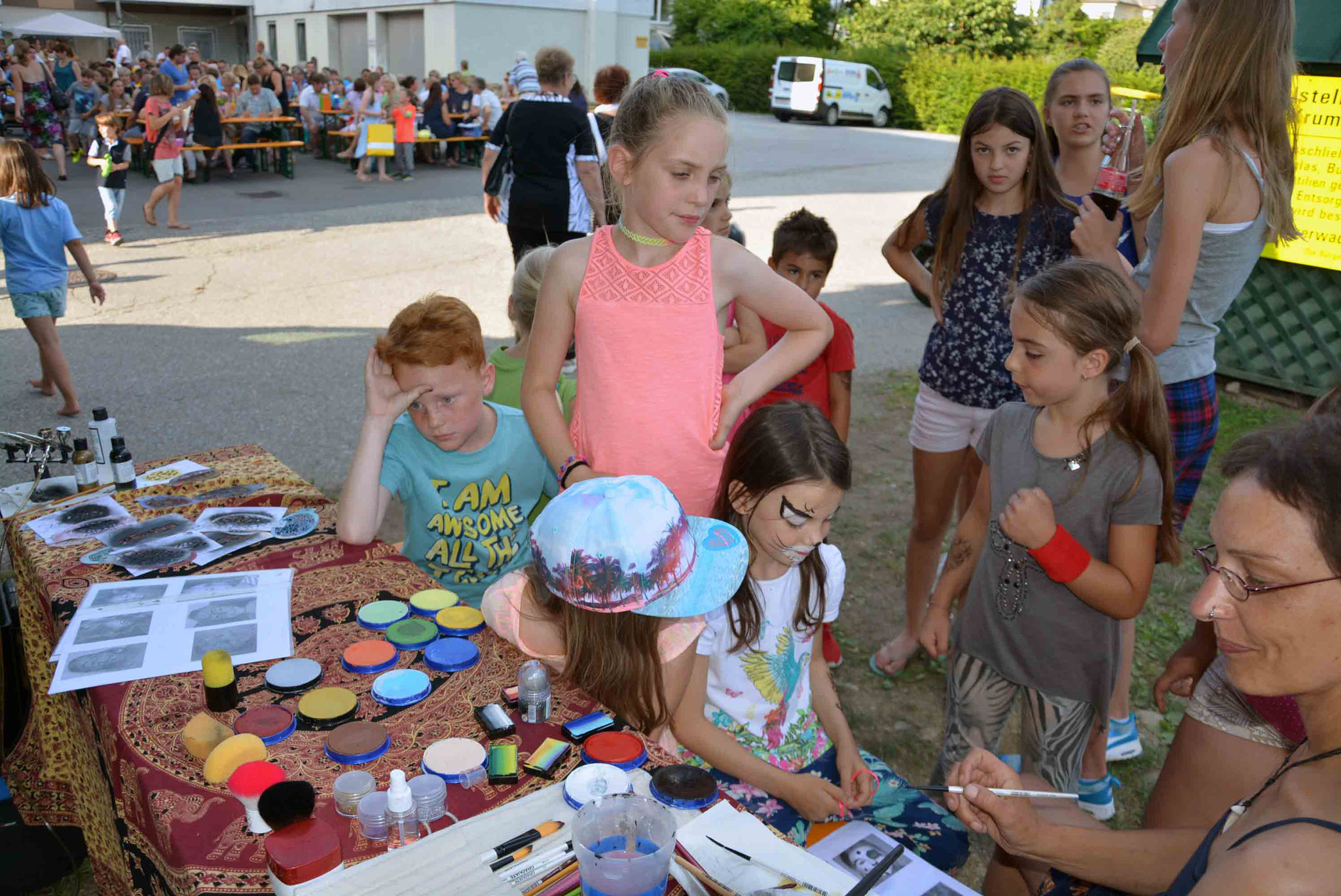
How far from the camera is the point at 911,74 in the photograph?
28562 mm

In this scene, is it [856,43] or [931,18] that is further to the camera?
[856,43]

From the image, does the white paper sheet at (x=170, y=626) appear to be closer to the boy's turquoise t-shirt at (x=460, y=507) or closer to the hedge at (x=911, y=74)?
the boy's turquoise t-shirt at (x=460, y=507)

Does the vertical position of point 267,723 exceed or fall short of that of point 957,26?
it falls short

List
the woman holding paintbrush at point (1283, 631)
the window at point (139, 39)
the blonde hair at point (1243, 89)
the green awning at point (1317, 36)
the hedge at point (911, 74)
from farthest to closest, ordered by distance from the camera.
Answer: the window at point (139, 39) → the hedge at point (911, 74) → the green awning at point (1317, 36) → the blonde hair at point (1243, 89) → the woman holding paintbrush at point (1283, 631)

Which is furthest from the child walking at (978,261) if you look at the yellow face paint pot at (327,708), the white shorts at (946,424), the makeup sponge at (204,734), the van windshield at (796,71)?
the van windshield at (796,71)

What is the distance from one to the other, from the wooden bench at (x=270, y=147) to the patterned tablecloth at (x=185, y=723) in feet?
42.8

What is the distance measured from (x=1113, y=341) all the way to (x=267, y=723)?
6.78 ft

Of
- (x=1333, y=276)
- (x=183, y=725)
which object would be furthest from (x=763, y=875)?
(x=1333, y=276)

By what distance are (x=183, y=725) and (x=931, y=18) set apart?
3718 cm

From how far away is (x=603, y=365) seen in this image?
2.29 meters

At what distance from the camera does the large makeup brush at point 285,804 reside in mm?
1469

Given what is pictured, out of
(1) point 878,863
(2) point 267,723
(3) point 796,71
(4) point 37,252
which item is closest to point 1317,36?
(1) point 878,863

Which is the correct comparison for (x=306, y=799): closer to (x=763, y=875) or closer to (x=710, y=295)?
(x=763, y=875)

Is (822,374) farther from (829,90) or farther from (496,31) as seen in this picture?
(829,90)
